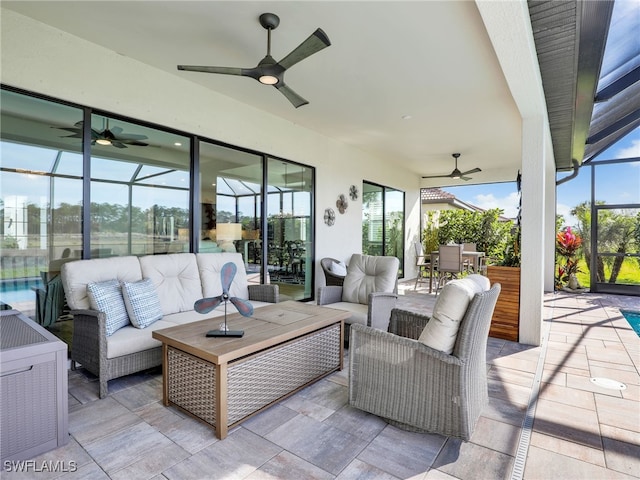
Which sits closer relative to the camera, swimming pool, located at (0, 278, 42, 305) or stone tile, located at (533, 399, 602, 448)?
stone tile, located at (533, 399, 602, 448)

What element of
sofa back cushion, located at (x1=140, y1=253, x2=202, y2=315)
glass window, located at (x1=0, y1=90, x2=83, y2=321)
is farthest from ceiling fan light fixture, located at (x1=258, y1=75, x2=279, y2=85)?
sofa back cushion, located at (x1=140, y1=253, x2=202, y2=315)

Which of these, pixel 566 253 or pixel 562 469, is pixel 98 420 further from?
pixel 566 253

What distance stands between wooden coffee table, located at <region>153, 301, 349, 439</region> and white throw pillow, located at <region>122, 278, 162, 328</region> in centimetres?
51

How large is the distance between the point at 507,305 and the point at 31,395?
4.51 meters

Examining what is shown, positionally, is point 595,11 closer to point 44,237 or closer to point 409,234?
point 44,237

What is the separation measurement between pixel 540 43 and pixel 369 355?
2.98 metres

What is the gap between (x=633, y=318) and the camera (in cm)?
509

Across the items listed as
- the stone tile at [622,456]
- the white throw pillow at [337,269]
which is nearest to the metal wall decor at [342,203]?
the white throw pillow at [337,269]

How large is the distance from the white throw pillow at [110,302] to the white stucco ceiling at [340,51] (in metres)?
2.23

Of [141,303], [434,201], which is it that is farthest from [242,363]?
[434,201]

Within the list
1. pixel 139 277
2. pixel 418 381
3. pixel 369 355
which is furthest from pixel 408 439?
pixel 139 277

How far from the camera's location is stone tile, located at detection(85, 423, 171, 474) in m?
1.84

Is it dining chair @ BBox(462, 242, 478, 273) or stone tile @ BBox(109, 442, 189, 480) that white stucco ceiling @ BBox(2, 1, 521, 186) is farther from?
dining chair @ BBox(462, 242, 478, 273)

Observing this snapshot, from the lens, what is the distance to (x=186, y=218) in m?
4.11
